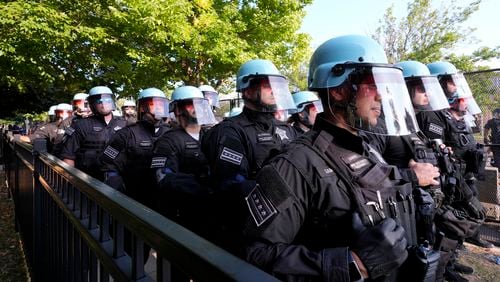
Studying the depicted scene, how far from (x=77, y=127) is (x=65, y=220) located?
4046 mm

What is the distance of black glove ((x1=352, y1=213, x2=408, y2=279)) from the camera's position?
4.68 ft

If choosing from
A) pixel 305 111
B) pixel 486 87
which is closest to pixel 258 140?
pixel 305 111

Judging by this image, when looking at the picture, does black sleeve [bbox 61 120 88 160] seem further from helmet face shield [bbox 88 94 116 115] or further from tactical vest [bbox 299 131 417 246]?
tactical vest [bbox 299 131 417 246]

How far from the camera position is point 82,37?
37.8 feet

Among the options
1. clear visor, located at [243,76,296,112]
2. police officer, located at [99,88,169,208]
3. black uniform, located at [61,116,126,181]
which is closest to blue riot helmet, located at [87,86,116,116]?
black uniform, located at [61,116,126,181]

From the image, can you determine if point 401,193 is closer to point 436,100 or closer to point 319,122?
point 319,122

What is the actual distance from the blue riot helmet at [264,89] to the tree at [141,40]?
771 cm

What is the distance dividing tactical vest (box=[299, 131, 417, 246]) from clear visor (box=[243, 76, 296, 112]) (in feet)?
4.98

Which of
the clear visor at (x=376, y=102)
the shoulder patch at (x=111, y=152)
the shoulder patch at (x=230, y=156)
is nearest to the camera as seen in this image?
the clear visor at (x=376, y=102)

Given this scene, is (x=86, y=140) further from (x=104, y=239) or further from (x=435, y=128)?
(x=435, y=128)

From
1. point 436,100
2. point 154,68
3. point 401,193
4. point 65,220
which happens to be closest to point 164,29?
point 154,68

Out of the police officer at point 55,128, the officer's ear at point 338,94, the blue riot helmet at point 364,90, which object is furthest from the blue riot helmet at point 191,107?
the police officer at point 55,128

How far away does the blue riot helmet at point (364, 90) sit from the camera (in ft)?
6.02

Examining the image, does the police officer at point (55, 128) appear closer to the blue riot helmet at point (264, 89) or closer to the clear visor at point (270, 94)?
the blue riot helmet at point (264, 89)
